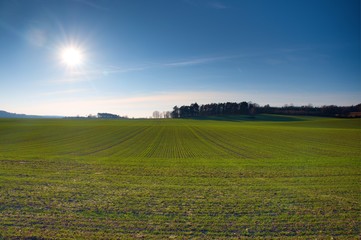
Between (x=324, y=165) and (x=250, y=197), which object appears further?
(x=324, y=165)

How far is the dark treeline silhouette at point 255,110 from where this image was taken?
11746 centimetres

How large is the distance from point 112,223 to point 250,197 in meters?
6.12

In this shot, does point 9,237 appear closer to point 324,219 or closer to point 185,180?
point 185,180

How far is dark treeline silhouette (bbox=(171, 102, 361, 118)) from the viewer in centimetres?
11746

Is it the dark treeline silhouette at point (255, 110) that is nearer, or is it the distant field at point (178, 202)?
the distant field at point (178, 202)

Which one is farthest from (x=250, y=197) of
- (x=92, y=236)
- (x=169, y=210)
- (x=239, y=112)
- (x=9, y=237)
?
(x=239, y=112)

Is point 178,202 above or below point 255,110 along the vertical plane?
below

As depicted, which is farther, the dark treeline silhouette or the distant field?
the dark treeline silhouette

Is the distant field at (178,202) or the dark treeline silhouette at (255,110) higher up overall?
the dark treeline silhouette at (255,110)

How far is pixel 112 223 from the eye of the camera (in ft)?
24.0

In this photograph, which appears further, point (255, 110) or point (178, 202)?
point (255, 110)

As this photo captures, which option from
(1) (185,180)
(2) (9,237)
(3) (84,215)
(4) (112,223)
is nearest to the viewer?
(2) (9,237)

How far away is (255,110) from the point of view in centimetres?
15838

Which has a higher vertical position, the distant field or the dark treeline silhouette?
the dark treeline silhouette
